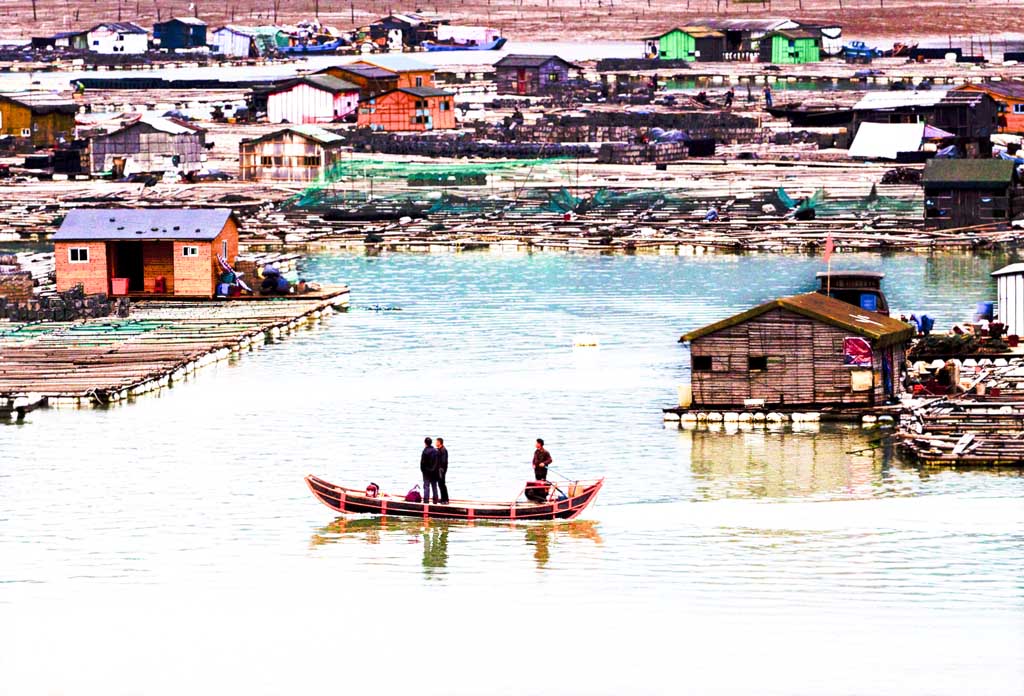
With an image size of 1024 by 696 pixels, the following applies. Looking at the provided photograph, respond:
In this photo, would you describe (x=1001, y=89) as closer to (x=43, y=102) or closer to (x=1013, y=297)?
(x=43, y=102)

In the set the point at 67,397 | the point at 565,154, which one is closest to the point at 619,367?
the point at 67,397

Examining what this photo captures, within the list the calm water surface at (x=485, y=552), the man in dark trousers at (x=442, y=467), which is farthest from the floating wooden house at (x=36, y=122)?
the man in dark trousers at (x=442, y=467)

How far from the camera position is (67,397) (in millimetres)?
42781

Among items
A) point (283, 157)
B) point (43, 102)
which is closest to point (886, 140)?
point (283, 157)

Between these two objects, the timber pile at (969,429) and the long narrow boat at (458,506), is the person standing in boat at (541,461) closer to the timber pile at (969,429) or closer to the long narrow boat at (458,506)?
the long narrow boat at (458,506)

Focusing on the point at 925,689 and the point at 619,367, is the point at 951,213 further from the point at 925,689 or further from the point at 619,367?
the point at 925,689

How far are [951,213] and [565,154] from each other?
84.8 ft

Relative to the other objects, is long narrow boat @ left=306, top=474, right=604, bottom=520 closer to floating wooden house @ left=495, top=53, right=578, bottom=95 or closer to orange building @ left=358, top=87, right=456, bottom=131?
orange building @ left=358, top=87, right=456, bottom=131

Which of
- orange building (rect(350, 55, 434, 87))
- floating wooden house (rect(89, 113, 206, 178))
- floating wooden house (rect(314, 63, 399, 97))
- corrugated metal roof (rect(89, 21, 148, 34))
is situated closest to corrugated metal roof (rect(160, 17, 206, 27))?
corrugated metal roof (rect(89, 21, 148, 34))

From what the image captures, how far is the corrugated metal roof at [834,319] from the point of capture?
38906 mm

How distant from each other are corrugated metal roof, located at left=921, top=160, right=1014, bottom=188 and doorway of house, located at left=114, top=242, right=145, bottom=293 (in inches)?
1081

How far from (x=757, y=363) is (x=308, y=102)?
7200cm

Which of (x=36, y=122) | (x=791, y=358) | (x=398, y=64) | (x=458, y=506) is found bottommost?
(x=458, y=506)

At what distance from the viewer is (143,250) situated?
56.8 meters
